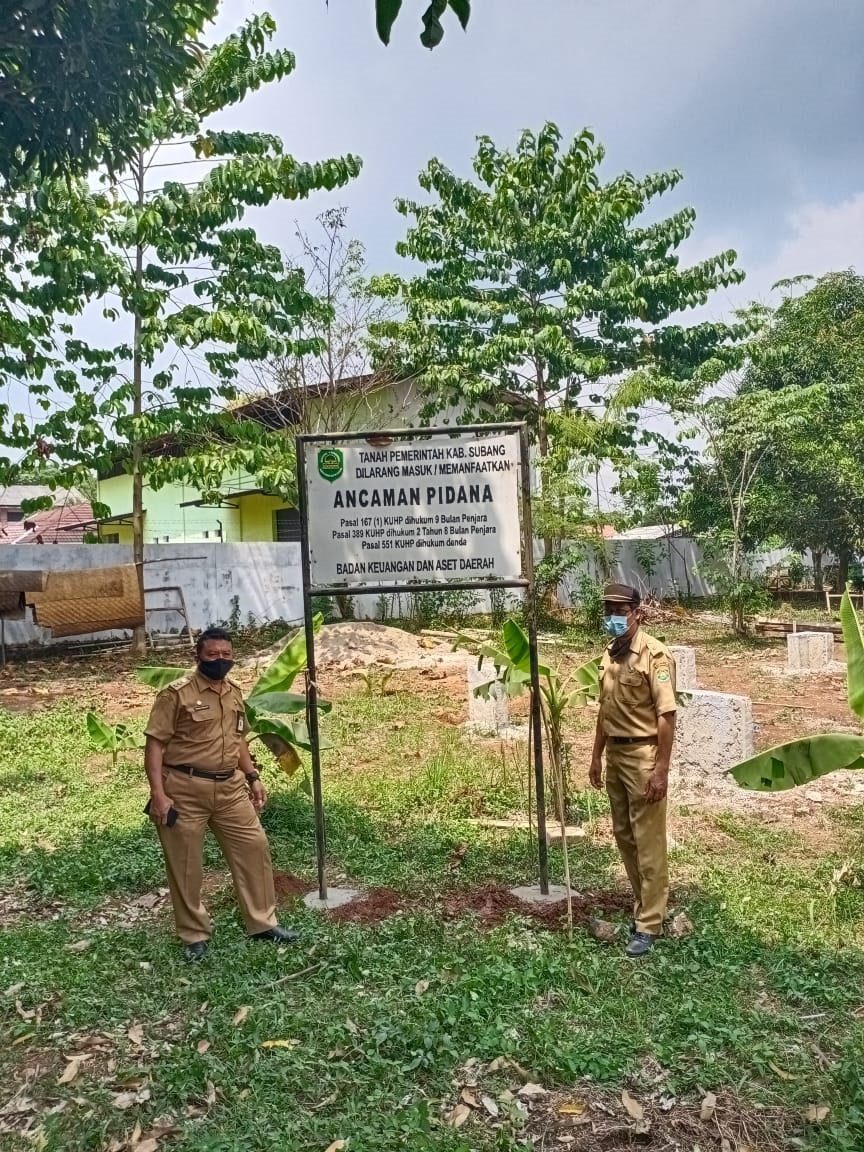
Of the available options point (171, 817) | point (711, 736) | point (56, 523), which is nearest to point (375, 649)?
point (711, 736)

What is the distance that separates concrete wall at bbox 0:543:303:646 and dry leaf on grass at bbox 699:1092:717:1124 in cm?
1444

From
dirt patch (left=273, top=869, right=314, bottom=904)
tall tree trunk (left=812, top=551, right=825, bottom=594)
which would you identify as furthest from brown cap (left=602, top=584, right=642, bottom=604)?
tall tree trunk (left=812, top=551, right=825, bottom=594)

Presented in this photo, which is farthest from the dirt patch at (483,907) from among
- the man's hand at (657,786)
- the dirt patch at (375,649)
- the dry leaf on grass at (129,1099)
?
the dirt patch at (375,649)

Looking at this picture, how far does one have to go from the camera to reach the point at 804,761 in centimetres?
419

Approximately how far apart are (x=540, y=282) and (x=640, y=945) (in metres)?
17.9

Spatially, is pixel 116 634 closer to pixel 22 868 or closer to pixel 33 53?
pixel 22 868

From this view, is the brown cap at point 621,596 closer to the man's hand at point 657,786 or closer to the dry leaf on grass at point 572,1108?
the man's hand at point 657,786

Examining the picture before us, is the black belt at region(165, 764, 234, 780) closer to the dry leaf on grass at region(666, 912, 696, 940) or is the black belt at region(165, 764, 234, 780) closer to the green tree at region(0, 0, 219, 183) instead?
the dry leaf on grass at region(666, 912, 696, 940)

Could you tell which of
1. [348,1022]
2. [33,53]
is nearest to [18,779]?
[348,1022]

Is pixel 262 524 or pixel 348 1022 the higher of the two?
pixel 262 524

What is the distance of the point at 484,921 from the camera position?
4.84 m

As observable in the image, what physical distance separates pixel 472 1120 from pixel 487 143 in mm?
20192

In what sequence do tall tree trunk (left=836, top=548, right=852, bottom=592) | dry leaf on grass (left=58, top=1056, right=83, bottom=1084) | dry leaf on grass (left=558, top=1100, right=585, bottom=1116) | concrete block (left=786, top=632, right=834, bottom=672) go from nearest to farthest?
dry leaf on grass (left=558, top=1100, right=585, bottom=1116) → dry leaf on grass (left=58, top=1056, right=83, bottom=1084) → concrete block (left=786, top=632, right=834, bottom=672) → tall tree trunk (left=836, top=548, right=852, bottom=592)

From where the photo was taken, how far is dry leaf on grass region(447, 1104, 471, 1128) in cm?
314
